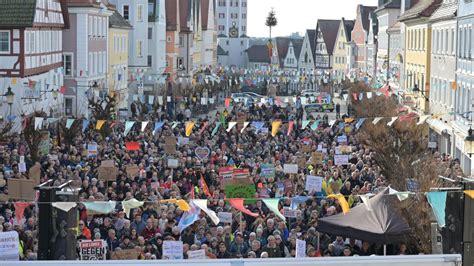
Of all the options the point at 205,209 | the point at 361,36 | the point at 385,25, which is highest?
the point at 385,25

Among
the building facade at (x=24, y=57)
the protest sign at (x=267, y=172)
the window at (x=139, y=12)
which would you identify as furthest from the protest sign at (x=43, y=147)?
the window at (x=139, y=12)

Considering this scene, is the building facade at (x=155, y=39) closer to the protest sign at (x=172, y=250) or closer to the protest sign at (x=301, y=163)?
the protest sign at (x=301, y=163)

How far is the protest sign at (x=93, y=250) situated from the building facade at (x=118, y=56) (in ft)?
166

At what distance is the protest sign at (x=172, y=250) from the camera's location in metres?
18.2

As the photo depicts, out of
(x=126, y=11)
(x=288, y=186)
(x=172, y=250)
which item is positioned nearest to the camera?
(x=172, y=250)

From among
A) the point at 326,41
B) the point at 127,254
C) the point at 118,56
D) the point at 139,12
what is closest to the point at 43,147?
the point at 127,254

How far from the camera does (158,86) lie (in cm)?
8406

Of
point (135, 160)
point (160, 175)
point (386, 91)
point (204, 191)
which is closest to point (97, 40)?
point (386, 91)

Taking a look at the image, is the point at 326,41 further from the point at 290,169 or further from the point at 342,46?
the point at 290,169

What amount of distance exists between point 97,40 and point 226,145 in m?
27.6

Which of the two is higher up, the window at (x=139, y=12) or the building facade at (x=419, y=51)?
the window at (x=139, y=12)

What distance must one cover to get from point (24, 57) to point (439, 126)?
1836 centimetres

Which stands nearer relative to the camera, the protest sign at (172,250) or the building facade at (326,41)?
the protest sign at (172,250)

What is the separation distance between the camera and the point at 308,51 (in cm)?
16025
